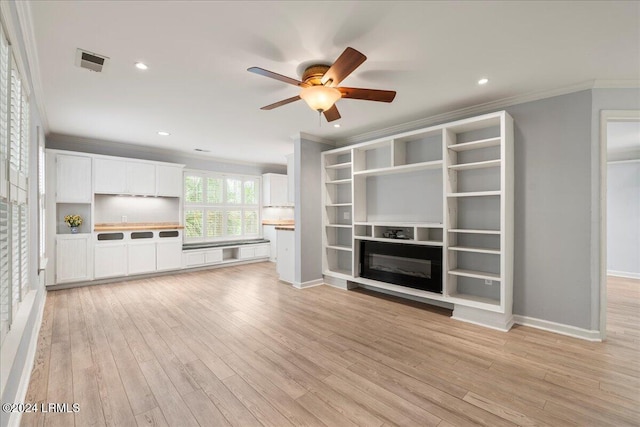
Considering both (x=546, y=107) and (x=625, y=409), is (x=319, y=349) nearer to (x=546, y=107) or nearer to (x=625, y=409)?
(x=625, y=409)

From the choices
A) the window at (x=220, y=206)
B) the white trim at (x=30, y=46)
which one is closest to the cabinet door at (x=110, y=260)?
the window at (x=220, y=206)

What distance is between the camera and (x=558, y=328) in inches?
123

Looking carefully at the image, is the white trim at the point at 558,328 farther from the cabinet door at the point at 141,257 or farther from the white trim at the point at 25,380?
the cabinet door at the point at 141,257

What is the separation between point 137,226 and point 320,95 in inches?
197

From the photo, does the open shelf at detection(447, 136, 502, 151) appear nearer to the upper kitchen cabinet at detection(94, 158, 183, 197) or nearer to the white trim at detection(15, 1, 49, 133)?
the white trim at detection(15, 1, 49, 133)

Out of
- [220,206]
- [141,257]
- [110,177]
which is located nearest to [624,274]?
[220,206]

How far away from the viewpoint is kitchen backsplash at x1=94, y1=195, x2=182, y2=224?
563 cm

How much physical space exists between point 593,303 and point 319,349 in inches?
113

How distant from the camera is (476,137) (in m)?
3.69

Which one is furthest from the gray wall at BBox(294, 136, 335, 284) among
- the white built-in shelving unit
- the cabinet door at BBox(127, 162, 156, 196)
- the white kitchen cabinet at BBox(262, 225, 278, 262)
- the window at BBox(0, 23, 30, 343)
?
the window at BBox(0, 23, 30, 343)

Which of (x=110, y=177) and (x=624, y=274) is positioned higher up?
(x=110, y=177)

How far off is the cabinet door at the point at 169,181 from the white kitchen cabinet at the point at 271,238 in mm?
2498

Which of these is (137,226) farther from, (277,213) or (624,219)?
(624,219)

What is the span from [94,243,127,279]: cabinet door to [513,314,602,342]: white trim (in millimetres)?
6425
